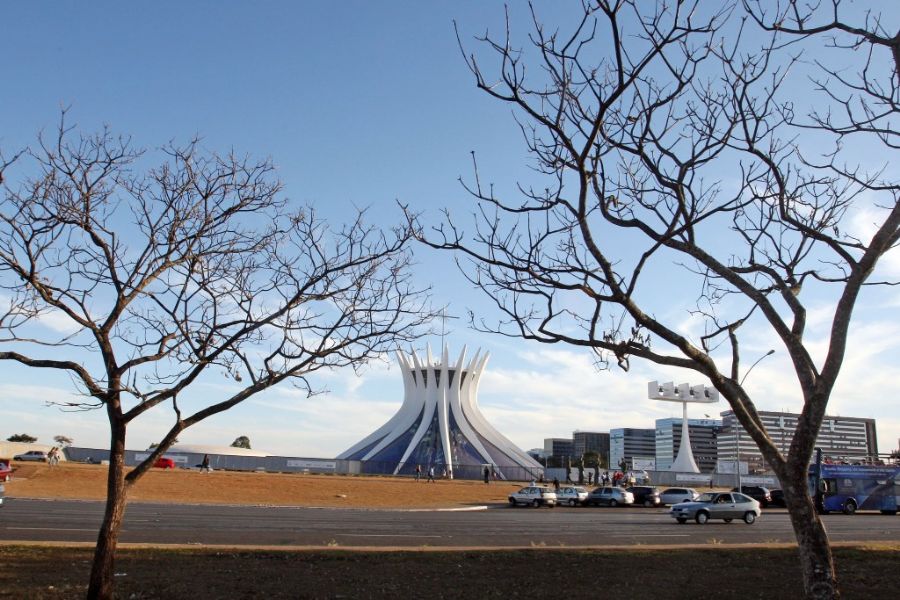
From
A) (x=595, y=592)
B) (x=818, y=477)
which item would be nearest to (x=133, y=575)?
(x=595, y=592)

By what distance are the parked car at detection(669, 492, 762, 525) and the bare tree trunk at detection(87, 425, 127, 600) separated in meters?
23.7

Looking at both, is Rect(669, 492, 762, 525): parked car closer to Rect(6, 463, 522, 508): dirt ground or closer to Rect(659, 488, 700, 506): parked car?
Rect(659, 488, 700, 506): parked car

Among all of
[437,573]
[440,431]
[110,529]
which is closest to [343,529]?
[437,573]

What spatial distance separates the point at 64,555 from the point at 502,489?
41407 mm

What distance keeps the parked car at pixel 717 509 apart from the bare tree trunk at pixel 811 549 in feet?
Answer: 71.7

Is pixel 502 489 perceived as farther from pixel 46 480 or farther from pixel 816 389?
pixel 816 389

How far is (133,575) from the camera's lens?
10.2m

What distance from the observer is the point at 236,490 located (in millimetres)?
37031

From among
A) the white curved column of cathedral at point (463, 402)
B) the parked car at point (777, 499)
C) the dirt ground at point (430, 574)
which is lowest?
the parked car at point (777, 499)

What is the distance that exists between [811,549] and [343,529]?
14714mm

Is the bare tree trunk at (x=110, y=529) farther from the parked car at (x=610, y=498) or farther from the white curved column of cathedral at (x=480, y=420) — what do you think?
the white curved column of cathedral at (x=480, y=420)

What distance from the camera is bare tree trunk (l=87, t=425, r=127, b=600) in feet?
26.2

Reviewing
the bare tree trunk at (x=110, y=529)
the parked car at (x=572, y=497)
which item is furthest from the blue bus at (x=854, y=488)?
the bare tree trunk at (x=110, y=529)

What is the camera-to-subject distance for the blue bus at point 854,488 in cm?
3969
